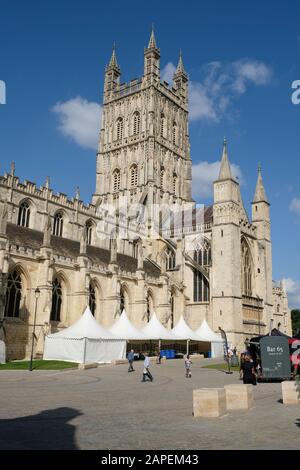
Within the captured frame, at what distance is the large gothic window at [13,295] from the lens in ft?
98.9

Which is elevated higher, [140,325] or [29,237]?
[29,237]

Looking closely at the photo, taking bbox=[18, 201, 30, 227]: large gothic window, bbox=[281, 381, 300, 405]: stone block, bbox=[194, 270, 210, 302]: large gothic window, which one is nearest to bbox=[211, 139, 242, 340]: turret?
bbox=[194, 270, 210, 302]: large gothic window

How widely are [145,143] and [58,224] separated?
74.4 feet

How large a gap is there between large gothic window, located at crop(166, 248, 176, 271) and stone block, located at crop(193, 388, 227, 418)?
41.8m

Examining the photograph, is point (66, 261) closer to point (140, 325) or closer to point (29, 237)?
point (29, 237)

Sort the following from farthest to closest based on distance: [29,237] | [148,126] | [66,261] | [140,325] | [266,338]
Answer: [148,126] → [140,325] → [29,237] → [66,261] → [266,338]

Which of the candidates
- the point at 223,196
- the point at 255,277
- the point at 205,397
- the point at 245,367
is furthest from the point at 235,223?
the point at 205,397

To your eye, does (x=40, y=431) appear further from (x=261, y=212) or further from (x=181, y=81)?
(x=181, y=81)

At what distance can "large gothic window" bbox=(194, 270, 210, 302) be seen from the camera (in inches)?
1858

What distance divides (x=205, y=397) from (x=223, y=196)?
39307 millimetres

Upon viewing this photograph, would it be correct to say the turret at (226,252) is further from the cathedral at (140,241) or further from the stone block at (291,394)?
the stone block at (291,394)

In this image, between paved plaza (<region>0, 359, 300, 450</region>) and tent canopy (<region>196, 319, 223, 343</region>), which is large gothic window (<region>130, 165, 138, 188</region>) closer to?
tent canopy (<region>196, 319, 223, 343</region>)
